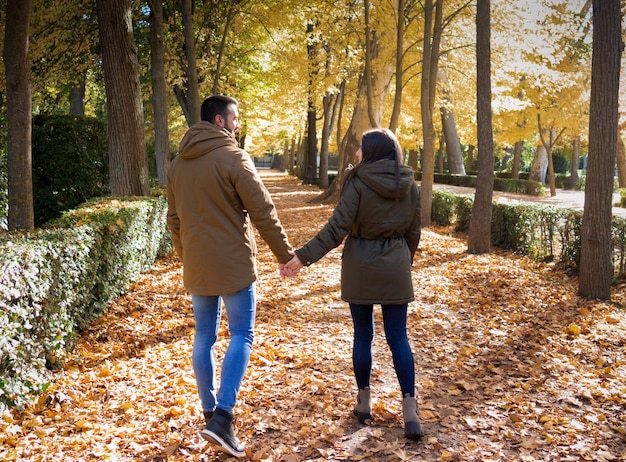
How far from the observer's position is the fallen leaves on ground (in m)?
3.37

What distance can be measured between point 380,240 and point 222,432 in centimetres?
146

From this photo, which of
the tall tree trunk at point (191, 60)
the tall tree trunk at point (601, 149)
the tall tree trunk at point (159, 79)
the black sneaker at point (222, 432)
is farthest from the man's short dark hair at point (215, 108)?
the tall tree trunk at point (159, 79)

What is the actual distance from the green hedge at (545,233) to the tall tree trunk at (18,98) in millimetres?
8354

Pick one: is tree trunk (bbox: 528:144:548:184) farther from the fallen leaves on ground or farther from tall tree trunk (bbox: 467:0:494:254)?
the fallen leaves on ground

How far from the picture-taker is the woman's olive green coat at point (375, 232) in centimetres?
327

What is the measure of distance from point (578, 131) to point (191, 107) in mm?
18430

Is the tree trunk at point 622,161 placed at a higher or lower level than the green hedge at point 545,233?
higher

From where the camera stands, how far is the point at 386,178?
3.25 metres

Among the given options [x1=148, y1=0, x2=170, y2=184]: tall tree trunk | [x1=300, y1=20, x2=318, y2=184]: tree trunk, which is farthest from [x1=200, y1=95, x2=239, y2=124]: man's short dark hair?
[x1=300, y1=20, x2=318, y2=184]: tree trunk

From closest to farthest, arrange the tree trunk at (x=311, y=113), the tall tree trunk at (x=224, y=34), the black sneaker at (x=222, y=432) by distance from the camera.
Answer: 1. the black sneaker at (x=222, y=432)
2. the tall tree trunk at (x=224, y=34)
3. the tree trunk at (x=311, y=113)

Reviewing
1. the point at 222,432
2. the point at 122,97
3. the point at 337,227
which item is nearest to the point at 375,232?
the point at 337,227

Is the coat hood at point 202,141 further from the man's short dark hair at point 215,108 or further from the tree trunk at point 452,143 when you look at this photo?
the tree trunk at point 452,143

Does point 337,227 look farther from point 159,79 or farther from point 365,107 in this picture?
point 365,107

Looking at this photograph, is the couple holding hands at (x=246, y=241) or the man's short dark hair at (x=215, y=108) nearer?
the couple holding hands at (x=246, y=241)
